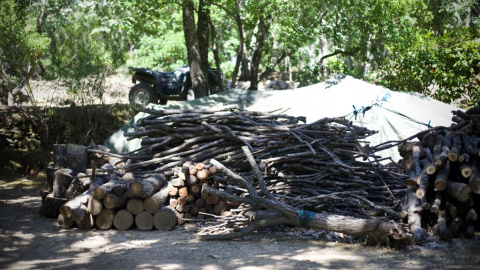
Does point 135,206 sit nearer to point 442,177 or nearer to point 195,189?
point 195,189

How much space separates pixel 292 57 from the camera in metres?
16.3

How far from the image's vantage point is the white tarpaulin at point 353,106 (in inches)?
386

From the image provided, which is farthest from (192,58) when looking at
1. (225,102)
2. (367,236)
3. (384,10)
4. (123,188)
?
(367,236)

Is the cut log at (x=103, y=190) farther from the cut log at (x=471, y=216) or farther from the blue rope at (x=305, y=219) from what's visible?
the cut log at (x=471, y=216)

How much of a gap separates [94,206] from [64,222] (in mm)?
559

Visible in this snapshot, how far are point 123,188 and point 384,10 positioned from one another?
417 inches

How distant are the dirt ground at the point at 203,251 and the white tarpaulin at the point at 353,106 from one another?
414cm

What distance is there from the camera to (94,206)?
6.59m

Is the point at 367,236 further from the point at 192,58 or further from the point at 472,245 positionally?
the point at 192,58

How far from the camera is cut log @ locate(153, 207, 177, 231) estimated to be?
22.0 ft

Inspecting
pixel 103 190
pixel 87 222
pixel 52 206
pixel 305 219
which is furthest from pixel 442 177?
pixel 52 206

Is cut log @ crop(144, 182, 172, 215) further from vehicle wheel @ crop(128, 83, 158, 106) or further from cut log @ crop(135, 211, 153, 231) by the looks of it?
vehicle wheel @ crop(128, 83, 158, 106)

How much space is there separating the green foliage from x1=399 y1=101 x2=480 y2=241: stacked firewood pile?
9514 mm

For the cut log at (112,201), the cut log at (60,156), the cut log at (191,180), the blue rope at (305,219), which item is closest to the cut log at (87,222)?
the cut log at (112,201)
